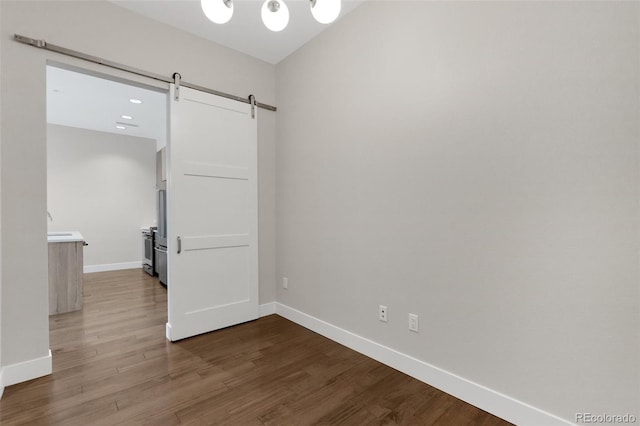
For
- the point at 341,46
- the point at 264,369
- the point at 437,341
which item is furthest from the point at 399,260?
the point at 341,46

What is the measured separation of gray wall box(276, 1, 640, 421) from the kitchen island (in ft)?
10.7

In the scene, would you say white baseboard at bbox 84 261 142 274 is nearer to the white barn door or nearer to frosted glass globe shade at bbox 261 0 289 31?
the white barn door

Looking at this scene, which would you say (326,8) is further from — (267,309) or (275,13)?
(267,309)

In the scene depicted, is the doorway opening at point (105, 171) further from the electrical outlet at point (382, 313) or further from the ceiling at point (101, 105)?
the electrical outlet at point (382, 313)

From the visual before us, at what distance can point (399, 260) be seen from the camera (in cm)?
222

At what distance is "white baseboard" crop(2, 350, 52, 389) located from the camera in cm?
197

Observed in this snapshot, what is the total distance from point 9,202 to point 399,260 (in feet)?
9.11

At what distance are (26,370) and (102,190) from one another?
4.99 metres

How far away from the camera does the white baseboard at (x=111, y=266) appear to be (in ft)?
19.1

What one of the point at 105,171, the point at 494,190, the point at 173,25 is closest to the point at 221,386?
the point at 494,190

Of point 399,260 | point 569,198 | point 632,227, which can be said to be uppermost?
point 569,198

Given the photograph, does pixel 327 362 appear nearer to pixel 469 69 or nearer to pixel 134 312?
pixel 469 69

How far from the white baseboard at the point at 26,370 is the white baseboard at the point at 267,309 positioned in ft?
5.84

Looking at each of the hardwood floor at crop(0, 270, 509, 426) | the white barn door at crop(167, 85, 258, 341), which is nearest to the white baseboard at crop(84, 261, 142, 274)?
the hardwood floor at crop(0, 270, 509, 426)
